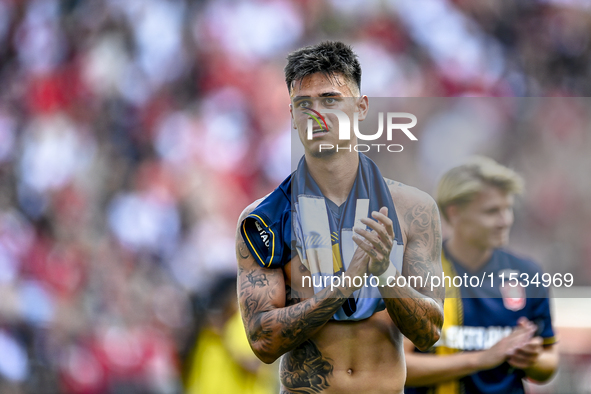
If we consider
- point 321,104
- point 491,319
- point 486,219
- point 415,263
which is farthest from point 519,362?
point 321,104

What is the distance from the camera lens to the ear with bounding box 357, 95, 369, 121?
2.25m

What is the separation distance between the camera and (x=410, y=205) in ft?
7.38

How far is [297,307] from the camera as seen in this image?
2002mm

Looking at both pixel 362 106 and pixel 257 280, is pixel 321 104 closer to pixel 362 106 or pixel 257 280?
pixel 362 106

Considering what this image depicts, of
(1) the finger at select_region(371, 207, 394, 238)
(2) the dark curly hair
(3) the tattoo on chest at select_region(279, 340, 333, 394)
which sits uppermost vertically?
(2) the dark curly hair

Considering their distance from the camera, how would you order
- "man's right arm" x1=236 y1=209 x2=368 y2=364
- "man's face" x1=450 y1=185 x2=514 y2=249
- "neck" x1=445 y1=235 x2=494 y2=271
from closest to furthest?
"man's right arm" x1=236 y1=209 x2=368 y2=364, "man's face" x1=450 y1=185 x2=514 y2=249, "neck" x1=445 y1=235 x2=494 y2=271

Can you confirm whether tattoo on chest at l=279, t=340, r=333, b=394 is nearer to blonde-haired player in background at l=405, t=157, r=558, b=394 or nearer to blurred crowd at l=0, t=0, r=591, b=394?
blonde-haired player in background at l=405, t=157, r=558, b=394

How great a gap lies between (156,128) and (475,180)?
5504mm

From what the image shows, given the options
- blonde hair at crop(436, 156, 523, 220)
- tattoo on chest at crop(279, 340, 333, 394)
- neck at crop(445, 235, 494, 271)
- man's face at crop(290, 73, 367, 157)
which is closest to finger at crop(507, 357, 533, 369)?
neck at crop(445, 235, 494, 271)

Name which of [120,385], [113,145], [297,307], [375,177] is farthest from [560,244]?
[113,145]

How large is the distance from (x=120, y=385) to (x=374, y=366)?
4522 millimetres

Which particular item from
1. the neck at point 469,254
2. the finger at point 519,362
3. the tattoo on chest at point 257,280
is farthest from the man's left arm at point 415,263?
the finger at point 519,362

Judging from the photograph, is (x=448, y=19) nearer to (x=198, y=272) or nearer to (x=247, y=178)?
(x=247, y=178)

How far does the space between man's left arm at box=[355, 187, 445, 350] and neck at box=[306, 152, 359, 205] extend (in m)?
0.21
